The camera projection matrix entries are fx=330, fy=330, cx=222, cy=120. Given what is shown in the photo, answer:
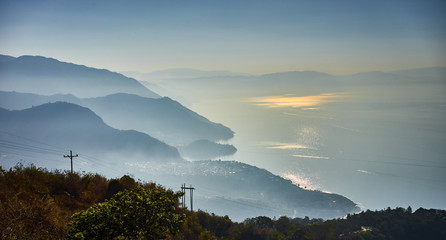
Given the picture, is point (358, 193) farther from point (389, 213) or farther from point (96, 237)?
point (96, 237)

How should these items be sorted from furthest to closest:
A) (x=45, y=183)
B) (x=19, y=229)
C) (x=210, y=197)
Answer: (x=210, y=197), (x=45, y=183), (x=19, y=229)

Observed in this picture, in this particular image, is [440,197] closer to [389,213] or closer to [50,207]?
[389,213]

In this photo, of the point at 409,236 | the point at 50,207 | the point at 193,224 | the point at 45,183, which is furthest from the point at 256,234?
the point at 409,236

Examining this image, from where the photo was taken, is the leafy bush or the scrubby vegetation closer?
the leafy bush

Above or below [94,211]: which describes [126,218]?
below

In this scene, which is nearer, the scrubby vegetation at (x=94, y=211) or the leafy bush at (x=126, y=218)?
the leafy bush at (x=126, y=218)

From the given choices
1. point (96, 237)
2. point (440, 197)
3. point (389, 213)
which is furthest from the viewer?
point (440, 197)

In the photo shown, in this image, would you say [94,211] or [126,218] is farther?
[126,218]

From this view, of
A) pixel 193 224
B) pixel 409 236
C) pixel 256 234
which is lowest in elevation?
pixel 409 236

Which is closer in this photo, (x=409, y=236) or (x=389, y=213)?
(x=409, y=236)

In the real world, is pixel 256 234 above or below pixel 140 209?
below
